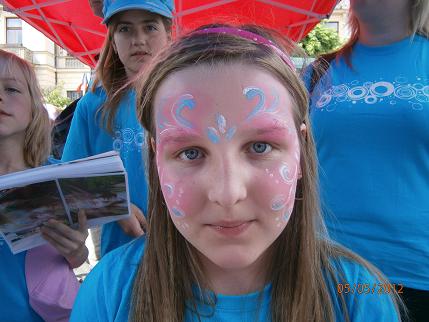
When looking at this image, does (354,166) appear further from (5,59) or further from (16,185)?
(5,59)

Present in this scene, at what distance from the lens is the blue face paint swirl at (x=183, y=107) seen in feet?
3.00

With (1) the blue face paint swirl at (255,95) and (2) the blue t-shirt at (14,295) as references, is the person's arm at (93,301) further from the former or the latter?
(1) the blue face paint swirl at (255,95)

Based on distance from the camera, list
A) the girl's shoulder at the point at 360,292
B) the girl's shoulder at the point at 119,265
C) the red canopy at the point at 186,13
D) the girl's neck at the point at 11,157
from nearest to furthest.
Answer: the girl's shoulder at the point at 360,292
the girl's shoulder at the point at 119,265
the girl's neck at the point at 11,157
the red canopy at the point at 186,13

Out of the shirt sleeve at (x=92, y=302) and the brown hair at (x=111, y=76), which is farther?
the brown hair at (x=111, y=76)

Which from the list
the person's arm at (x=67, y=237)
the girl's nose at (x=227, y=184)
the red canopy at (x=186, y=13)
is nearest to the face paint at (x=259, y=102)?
the girl's nose at (x=227, y=184)

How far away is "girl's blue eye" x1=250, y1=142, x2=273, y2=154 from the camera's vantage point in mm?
913

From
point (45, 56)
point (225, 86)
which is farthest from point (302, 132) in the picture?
point (45, 56)

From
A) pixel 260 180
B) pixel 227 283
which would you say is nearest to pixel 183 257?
pixel 227 283

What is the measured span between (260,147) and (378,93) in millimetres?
713

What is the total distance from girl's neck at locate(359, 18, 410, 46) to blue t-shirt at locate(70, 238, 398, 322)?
0.85 meters

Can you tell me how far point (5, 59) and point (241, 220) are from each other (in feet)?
4.72

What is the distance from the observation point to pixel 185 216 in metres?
0.90

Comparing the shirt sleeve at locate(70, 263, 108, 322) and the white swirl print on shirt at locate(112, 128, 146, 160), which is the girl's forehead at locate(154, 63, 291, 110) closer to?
the shirt sleeve at locate(70, 263, 108, 322)

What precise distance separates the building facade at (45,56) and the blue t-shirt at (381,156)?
86.2 feet
